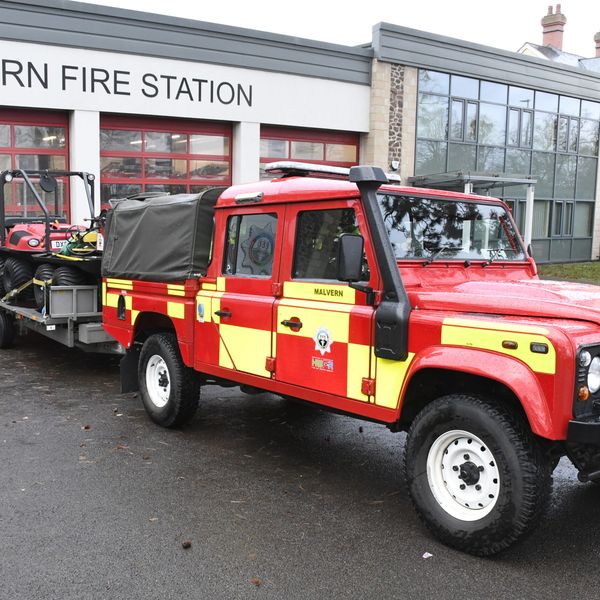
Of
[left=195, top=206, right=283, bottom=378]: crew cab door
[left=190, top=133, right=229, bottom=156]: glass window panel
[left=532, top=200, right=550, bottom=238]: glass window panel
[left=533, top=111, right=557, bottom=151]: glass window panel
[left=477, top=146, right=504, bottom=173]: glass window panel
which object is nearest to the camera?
[left=195, top=206, right=283, bottom=378]: crew cab door

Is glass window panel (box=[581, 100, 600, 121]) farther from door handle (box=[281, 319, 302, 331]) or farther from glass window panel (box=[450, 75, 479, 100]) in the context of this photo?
door handle (box=[281, 319, 302, 331])

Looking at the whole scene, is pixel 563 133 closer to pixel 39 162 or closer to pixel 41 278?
pixel 39 162

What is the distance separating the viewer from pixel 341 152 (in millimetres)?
20312

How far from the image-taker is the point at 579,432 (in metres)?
3.34

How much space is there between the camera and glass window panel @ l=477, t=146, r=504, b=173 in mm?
22609

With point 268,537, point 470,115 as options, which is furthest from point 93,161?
point 268,537

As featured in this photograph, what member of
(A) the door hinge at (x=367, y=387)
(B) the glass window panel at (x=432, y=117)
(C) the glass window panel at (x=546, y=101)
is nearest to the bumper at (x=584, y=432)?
(A) the door hinge at (x=367, y=387)

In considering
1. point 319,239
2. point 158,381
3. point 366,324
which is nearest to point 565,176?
point 158,381

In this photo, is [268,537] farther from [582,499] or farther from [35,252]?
[35,252]

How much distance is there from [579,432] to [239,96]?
1610cm

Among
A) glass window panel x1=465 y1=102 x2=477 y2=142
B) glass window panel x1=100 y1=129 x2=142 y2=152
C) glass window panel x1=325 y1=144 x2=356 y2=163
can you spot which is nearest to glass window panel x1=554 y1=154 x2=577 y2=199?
glass window panel x1=465 y1=102 x2=477 y2=142

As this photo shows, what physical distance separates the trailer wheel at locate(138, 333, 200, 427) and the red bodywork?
21 centimetres

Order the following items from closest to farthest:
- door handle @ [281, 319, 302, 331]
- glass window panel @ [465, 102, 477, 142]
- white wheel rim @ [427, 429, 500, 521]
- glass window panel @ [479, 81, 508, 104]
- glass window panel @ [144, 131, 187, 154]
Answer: white wheel rim @ [427, 429, 500, 521], door handle @ [281, 319, 302, 331], glass window panel @ [144, 131, 187, 154], glass window panel @ [465, 102, 477, 142], glass window panel @ [479, 81, 508, 104]

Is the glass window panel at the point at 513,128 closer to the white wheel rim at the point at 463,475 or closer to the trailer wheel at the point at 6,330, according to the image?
the trailer wheel at the point at 6,330
